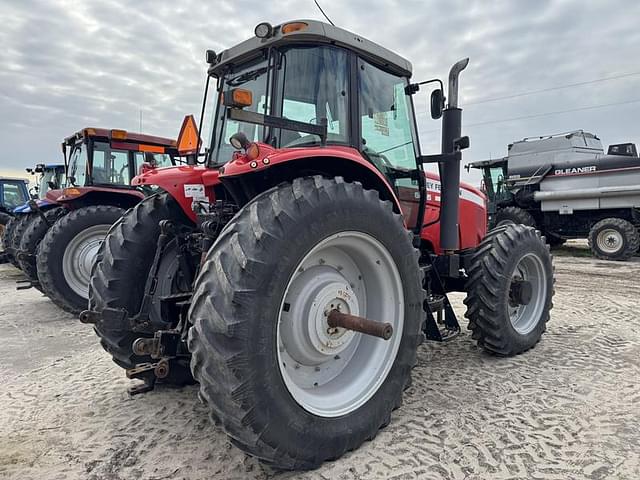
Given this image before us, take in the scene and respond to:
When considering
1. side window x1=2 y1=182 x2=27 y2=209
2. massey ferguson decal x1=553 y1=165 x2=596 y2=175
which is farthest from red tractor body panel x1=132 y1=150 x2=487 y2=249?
side window x1=2 y1=182 x2=27 y2=209

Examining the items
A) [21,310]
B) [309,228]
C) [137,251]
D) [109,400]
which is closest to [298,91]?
[309,228]

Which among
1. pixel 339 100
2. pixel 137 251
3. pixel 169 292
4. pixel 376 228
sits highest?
pixel 339 100

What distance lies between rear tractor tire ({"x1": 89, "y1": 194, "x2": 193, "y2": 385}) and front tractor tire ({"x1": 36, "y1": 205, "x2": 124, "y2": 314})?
3227 millimetres

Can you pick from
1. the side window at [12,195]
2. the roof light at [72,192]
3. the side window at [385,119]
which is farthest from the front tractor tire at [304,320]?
the side window at [12,195]

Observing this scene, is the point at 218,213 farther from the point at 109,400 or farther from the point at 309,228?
the point at 109,400

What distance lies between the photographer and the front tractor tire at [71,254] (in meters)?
5.85

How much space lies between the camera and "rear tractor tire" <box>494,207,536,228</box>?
1220cm

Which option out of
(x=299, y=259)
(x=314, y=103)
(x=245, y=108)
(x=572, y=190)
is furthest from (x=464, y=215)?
(x=572, y=190)

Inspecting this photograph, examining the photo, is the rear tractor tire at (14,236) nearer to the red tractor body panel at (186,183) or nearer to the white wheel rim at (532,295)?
the red tractor body panel at (186,183)

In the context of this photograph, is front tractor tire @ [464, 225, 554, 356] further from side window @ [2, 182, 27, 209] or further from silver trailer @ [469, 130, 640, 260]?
side window @ [2, 182, 27, 209]

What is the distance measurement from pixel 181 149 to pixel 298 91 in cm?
98

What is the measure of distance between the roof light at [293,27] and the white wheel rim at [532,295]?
2.62 m

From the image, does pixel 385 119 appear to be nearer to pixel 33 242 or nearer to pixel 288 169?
pixel 288 169

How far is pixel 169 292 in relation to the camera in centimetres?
289
